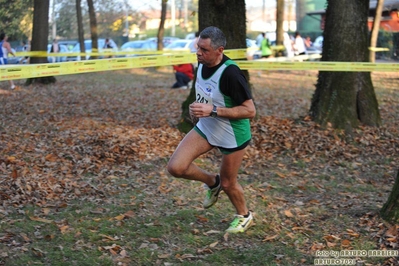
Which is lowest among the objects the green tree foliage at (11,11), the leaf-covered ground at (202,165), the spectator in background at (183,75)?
the leaf-covered ground at (202,165)

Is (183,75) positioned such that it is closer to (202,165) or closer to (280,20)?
(280,20)

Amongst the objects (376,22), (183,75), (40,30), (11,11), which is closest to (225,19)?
(183,75)

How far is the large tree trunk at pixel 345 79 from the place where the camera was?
11.0 m

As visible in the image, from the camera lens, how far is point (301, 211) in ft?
22.9

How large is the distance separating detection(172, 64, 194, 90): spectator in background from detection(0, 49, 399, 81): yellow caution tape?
27.3ft

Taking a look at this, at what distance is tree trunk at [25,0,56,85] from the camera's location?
2092 centimetres

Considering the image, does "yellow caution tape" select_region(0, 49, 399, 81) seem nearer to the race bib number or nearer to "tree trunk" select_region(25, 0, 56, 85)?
the race bib number

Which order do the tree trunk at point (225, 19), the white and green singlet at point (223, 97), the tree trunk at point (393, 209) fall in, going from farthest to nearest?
1. the tree trunk at point (225, 19)
2. the tree trunk at point (393, 209)
3. the white and green singlet at point (223, 97)

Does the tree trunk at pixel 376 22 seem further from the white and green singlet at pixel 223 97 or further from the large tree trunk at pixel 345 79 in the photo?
the white and green singlet at pixel 223 97

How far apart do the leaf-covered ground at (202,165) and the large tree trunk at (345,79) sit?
281mm

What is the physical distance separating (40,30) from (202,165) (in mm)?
14063

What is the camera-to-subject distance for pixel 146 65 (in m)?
10.9

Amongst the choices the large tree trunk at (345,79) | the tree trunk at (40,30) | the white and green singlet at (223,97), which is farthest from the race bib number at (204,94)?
the tree trunk at (40,30)

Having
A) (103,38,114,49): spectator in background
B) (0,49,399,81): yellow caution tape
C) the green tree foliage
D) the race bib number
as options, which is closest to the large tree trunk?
(0,49,399,81): yellow caution tape
